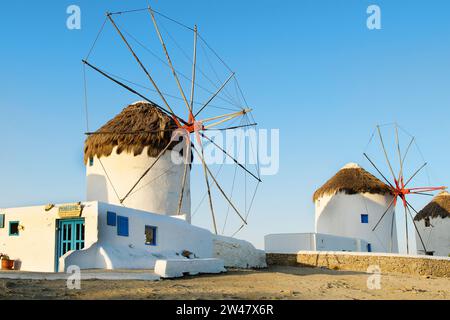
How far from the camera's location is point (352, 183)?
3434 centimetres

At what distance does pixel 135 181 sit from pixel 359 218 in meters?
16.1

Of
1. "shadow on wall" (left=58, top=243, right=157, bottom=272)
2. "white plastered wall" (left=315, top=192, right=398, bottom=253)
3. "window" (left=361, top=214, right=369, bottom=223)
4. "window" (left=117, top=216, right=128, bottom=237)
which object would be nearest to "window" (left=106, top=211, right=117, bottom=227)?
"window" (left=117, top=216, right=128, bottom=237)

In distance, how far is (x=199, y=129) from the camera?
2255cm

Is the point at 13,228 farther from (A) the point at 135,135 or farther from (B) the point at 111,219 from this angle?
(A) the point at 135,135

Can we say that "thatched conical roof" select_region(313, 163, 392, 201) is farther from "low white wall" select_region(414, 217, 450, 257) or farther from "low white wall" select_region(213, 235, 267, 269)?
"low white wall" select_region(213, 235, 267, 269)

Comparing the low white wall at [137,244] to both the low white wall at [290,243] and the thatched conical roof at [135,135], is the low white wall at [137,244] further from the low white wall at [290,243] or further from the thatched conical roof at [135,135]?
the low white wall at [290,243]

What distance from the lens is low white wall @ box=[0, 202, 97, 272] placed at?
55.0 ft

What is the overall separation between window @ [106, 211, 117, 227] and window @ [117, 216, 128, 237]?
0.27 metres

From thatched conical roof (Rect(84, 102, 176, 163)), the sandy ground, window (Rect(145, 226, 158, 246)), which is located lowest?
the sandy ground

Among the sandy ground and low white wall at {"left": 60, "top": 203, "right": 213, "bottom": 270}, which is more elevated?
low white wall at {"left": 60, "top": 203, "right": 213, "bottom": 270}

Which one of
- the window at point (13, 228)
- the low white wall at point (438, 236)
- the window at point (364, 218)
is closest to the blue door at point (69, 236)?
the window at point (13, 228)

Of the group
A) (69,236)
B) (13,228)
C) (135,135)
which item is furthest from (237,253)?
(13,228)

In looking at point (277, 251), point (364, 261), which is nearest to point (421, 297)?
point (364, 261)
